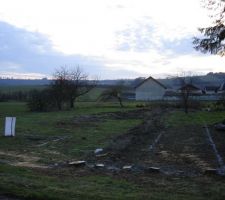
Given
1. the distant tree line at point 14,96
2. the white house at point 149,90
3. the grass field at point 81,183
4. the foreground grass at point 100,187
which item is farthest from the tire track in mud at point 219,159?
the white house at point 149,90

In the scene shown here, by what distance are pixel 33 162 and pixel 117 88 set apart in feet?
185

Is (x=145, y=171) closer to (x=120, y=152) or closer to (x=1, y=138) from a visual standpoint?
(x=120, y=152)

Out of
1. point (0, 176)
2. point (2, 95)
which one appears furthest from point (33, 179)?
point (2, 95)

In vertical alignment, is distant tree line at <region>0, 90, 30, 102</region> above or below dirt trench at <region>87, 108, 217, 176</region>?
above

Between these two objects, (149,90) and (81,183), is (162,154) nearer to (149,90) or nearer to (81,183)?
(81,183)

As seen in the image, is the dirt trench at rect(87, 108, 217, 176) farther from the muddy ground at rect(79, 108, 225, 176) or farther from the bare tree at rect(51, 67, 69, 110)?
the bare tree at rect(51, 67, 69, 110)

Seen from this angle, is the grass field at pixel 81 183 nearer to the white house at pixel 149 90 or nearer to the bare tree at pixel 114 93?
the bare tree at pixel 114 93

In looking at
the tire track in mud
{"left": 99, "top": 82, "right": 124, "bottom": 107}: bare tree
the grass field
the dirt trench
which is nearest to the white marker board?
the dirt trench

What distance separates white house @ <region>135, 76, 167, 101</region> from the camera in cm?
10194

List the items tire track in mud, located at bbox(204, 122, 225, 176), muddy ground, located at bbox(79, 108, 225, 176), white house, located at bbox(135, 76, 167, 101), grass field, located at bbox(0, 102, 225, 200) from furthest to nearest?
1. white house, located at bbox(135, 76, 167, 101)
2. muddy ground, located at bbox(79, 108, 225, 176)
3. tire track in mud, located at bbox(204, 122, 225, 176)
4. grass field, located at bbox(0, 102, 225, 200)

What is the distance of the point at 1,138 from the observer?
69.7 feet

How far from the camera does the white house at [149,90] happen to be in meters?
102

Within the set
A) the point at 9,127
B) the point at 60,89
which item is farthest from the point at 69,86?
the point at 9,127

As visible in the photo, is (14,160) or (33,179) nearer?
(33,179)
